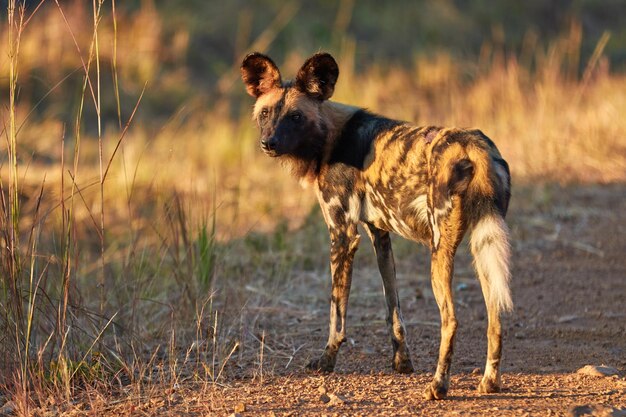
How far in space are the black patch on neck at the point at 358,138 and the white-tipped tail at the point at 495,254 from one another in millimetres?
776

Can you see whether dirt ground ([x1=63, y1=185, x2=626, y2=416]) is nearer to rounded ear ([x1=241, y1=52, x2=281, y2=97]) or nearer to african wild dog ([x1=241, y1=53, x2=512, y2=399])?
african wild dog ([x1=241, y1=53, x2=512, y2=399])

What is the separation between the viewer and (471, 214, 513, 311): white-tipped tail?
11.0 feet

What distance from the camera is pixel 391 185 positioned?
380 cm

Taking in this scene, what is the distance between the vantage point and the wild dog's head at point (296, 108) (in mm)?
4086

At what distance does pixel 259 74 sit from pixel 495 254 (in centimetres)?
147

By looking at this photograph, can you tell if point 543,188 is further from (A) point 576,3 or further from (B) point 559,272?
(A) point 576,3

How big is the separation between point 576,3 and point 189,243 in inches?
525

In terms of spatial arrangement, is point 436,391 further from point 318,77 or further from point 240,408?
point 318,77

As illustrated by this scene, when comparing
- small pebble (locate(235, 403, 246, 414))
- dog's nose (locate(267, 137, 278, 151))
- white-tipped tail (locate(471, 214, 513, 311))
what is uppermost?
dog's nose (locate(267, 137, 278, 151))

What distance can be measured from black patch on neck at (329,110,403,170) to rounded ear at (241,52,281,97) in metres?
0.38

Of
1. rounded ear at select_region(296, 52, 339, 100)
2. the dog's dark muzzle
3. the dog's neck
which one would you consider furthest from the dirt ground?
rounded ear at select_region(296, 52, 339, 100)

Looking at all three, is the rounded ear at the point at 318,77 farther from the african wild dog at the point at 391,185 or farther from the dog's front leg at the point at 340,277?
the dog's front leg at the point at 340,277

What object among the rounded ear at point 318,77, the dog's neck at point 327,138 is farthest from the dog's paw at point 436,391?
the rounded ear at point 318,77

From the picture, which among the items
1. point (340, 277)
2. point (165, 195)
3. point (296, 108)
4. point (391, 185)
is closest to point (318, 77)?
point (296, 108)
